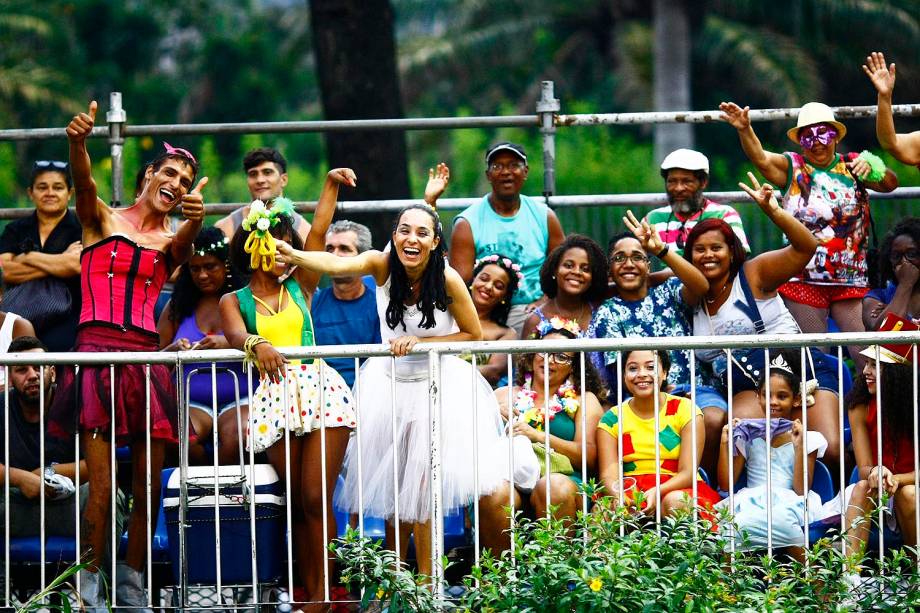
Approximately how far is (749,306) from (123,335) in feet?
10.4

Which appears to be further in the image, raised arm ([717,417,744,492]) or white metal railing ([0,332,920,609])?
raised arm ([717,417,744,492])

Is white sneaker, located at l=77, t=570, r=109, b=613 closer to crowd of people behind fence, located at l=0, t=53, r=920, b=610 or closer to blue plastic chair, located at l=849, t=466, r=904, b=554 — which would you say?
crowd of people behind fence, located at l=0, t=53, r=920, b=610

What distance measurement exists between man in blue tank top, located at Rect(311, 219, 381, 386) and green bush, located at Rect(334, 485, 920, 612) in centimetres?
218

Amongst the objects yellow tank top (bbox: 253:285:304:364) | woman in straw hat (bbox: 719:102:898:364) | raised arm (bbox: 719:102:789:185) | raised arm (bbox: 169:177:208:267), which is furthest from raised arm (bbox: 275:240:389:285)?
woman in straw hat (bbox: 719:102:898:364)

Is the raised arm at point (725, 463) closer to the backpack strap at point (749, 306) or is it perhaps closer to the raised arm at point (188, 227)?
the backpack strap at point (749, 306)

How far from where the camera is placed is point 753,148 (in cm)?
877

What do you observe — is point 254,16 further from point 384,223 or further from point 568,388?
point 568,388

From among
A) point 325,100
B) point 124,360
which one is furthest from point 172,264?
point 325,100

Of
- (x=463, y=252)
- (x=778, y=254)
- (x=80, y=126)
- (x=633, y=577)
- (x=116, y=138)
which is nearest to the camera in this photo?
(x=633, y=577)

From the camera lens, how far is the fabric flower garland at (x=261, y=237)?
287 inches

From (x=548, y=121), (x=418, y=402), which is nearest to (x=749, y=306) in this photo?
(x=418, y=402)

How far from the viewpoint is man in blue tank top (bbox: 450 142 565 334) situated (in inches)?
365

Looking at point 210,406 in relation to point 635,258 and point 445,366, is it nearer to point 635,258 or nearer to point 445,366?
point 445,366

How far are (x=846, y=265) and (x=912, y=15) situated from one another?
73.5 ft
